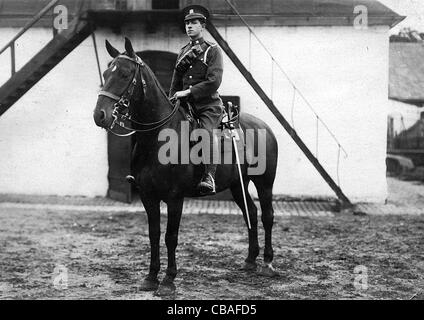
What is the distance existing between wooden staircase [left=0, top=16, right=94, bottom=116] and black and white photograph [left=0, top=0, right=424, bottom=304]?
30 millimetres

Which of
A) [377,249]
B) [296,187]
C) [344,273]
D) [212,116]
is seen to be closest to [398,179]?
[296,187]

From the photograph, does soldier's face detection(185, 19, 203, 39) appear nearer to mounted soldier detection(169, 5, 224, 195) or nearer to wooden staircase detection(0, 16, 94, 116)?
mounted soldier detection(169, 5, 224, 195)

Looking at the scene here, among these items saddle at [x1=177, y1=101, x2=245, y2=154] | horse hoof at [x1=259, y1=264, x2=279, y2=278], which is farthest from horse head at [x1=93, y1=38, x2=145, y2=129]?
horse hoof at [x1=259, y1=264, x2=279, y2=278]

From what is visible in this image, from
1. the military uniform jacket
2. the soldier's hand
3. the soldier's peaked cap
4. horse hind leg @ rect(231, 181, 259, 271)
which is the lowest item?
horse hind leg @ rect(231, 181, 259, 271)

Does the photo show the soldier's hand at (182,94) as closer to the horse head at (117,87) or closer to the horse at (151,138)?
the horse at (151,138)

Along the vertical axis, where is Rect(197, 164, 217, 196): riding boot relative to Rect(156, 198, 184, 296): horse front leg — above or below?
above

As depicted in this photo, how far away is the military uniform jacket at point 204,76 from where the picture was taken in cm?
589

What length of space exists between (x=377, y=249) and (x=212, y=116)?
3.81 m

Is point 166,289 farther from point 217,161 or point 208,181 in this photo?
point 217,161

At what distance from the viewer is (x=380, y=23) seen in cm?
1214

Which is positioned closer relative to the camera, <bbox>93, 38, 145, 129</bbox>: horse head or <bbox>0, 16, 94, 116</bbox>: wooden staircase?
<bbox>93, 38, 145, 129</bbox>: horse head

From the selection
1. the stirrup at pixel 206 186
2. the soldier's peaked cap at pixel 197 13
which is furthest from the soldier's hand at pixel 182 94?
the stirrup at pixel 206 186

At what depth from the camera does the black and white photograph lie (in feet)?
19.9

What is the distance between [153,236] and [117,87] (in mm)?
1763
